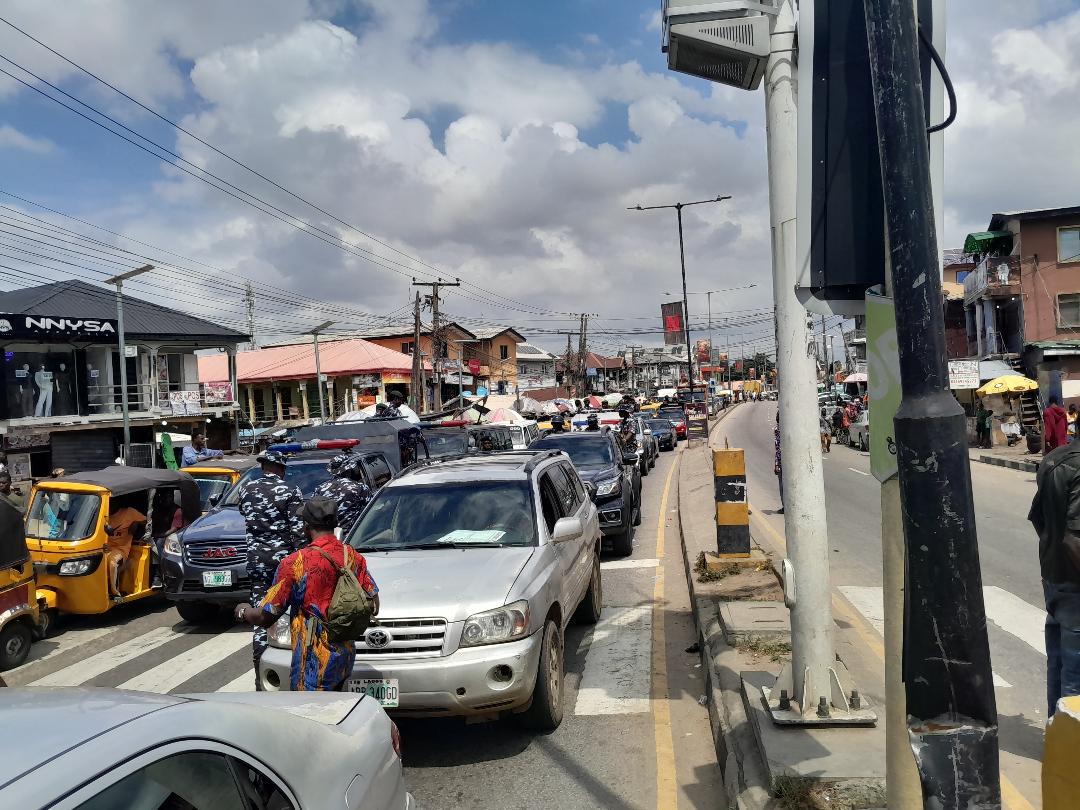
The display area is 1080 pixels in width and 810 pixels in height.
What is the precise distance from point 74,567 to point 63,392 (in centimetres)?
2701

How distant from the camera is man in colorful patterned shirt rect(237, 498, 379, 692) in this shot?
4508mm

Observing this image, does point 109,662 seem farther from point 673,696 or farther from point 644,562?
point 644,562

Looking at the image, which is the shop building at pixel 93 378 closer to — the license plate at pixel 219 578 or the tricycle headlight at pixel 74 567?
the tricycle headlight at pixel 74 567

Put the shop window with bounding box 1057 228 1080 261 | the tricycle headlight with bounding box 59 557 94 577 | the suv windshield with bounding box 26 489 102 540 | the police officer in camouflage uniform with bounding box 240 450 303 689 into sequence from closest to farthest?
the police officer in camouflage uniform with bounding box 240 450 303 689, the tricycle headlight with bounding box 59 557 94 577, the suv windshield with bounding box 26 489 102 540, the shop window with bounding box 1057 228 1080 261

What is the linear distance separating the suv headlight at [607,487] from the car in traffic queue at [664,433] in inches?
1072

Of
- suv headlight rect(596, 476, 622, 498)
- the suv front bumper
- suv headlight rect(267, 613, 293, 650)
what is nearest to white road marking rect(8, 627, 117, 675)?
suv headlight rect(267, 613, 293, 650)

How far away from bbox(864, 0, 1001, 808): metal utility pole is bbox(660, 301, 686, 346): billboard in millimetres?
44349

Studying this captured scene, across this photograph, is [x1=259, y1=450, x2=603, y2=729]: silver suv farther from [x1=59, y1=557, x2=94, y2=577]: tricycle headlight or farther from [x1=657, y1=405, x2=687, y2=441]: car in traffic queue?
[x1=657, y1=405, x2=687, y2=441]: car in traffic queue

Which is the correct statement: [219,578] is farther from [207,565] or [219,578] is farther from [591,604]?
[591,604]

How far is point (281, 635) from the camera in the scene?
17.0ft

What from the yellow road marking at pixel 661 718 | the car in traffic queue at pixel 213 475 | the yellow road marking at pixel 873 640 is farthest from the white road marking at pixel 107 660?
the yellow road marking at pixel 873 640

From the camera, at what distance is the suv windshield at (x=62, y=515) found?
363 inches

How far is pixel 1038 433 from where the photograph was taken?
2573cm

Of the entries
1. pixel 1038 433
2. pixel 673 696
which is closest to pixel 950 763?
pixel 673 696
